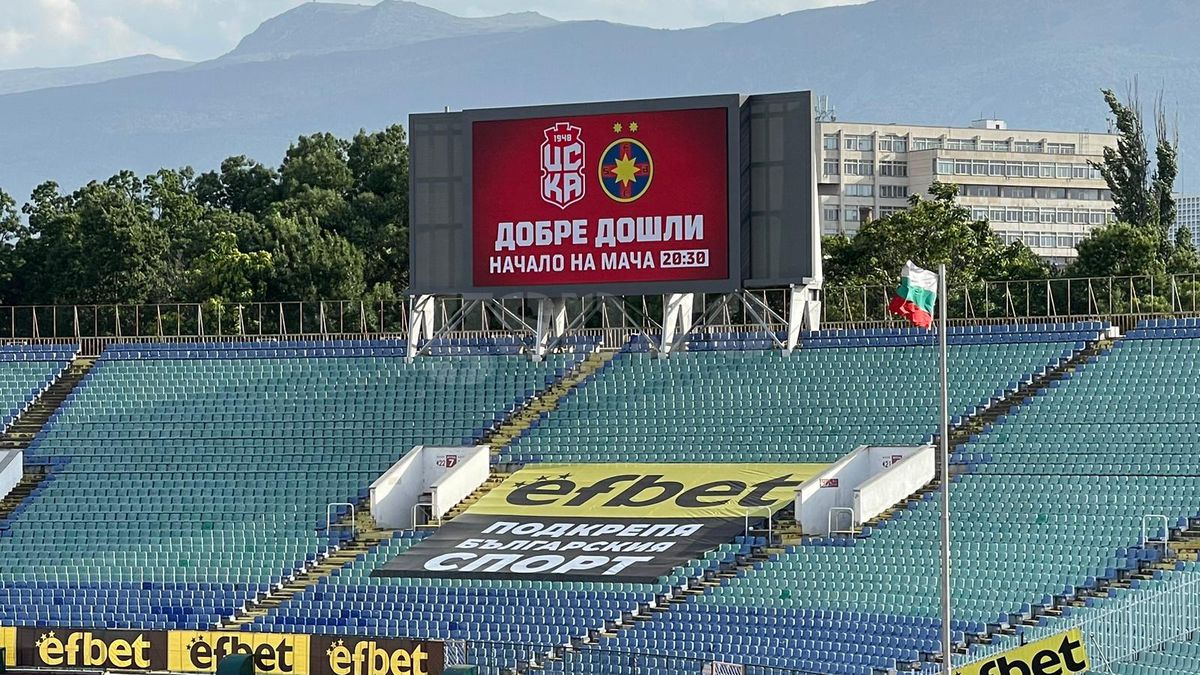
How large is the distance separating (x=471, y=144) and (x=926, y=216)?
26003mm

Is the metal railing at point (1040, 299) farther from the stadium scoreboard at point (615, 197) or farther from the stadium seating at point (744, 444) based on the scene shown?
the stadium scoreboard at point (615, 197)

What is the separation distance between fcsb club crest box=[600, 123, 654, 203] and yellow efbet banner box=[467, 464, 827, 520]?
6388 mm

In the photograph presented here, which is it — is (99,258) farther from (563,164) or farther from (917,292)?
(917,292)

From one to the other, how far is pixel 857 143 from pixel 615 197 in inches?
4130

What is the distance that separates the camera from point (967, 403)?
45781 mm

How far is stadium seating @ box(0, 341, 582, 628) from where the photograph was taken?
4303 centimetres

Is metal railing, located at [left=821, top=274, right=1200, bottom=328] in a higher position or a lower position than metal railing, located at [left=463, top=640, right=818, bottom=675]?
higher

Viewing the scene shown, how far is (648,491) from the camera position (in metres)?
44.9

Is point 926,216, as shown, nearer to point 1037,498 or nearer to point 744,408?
point 744,408

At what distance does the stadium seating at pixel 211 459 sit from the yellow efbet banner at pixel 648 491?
3541 mm

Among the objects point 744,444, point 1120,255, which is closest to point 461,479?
point 744,444

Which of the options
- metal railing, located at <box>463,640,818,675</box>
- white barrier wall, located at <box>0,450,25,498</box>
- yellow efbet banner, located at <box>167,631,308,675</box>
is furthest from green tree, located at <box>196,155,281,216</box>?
metal railing, located at <box>463,640,818,675</box>

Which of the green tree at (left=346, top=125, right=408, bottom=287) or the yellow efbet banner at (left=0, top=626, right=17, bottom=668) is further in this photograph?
the green tree at (left=346, top=125, right=408, bottom=287)

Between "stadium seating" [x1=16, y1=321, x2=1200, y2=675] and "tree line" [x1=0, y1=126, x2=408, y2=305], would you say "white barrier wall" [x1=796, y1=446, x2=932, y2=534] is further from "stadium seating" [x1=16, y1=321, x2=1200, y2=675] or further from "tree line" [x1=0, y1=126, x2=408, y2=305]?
"tree line" [x1=0, y1=126, x2=408, y2=305]
